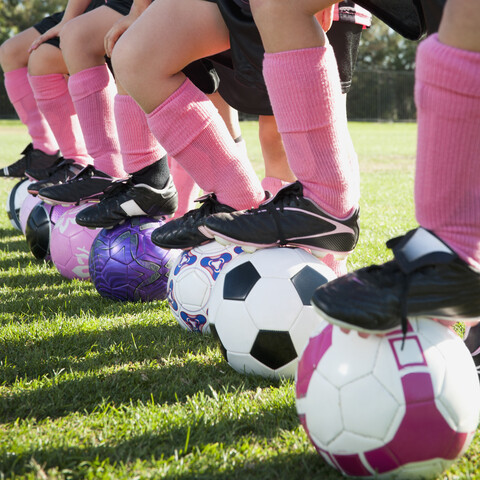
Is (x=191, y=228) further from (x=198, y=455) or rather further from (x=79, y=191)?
(x=79, y=191)

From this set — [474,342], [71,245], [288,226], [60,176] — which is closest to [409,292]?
[474,342]

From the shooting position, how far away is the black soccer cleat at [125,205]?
Answer: 9.51ft

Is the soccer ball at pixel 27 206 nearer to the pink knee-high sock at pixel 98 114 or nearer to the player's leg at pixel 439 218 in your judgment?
the pink knee-high sock at pixel 98 114

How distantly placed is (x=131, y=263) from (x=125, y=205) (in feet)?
0.94

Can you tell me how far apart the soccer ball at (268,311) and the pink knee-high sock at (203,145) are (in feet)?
1.58

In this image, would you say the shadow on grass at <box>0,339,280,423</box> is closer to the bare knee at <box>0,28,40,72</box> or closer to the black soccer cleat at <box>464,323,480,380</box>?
the black soccer cleat at <box>464,323,480,380</box>

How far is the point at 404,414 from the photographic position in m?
1.31

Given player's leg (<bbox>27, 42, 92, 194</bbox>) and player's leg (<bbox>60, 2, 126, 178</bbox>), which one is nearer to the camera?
player's leg (<bbox>60, 2, 126, 178</bbox>)

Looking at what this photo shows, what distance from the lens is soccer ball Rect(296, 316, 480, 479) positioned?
131cm

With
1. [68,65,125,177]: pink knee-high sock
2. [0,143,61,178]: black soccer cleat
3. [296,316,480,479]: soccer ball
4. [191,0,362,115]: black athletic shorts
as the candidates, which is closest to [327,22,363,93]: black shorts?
[191,0,362,115]: black athletic shorts

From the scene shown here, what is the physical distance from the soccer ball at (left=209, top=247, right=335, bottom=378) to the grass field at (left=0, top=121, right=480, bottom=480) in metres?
0.08

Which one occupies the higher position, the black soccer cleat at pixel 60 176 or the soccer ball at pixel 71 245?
the black soccer cleat at pixel 60 176

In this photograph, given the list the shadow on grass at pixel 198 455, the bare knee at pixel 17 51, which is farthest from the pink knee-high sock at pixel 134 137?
the bare knee at pixel 17 51

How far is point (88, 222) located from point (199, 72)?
91 centimetres
